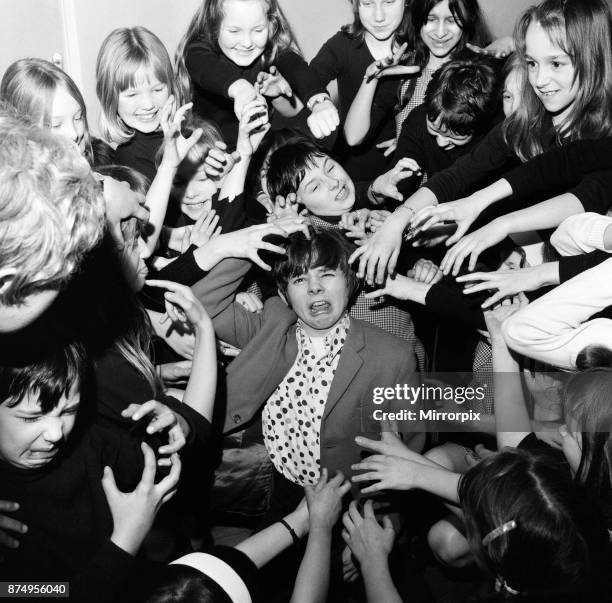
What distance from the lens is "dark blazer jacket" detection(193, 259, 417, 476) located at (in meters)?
1.72

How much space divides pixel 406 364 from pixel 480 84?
0.90m

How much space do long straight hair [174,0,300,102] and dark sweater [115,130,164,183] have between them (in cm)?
19

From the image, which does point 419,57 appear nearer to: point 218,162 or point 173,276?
point 218,162

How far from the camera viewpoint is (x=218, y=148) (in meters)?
2.05

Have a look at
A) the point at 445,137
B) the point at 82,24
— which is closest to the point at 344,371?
the point at 445,137

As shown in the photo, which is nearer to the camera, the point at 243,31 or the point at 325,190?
the point at 325,190

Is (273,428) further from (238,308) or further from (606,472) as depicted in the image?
(606,472)

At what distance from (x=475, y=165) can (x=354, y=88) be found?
0.65m

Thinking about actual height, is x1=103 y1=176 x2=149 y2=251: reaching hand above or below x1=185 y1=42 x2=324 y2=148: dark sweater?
below

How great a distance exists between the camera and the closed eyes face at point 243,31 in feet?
7.10

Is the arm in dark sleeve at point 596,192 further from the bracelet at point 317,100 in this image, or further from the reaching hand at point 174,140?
the reaching hand at point 174,140

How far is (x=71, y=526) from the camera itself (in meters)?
1.28

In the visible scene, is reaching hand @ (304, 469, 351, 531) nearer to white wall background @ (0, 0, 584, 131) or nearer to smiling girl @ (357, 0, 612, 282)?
smiling girl @ (357, 0, 612, 282)

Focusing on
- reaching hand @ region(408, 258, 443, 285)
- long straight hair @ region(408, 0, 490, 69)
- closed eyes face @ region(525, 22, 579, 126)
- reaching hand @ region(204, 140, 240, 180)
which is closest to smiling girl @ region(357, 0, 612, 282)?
closed eyes face @ region(525, 22, 579, 126)
